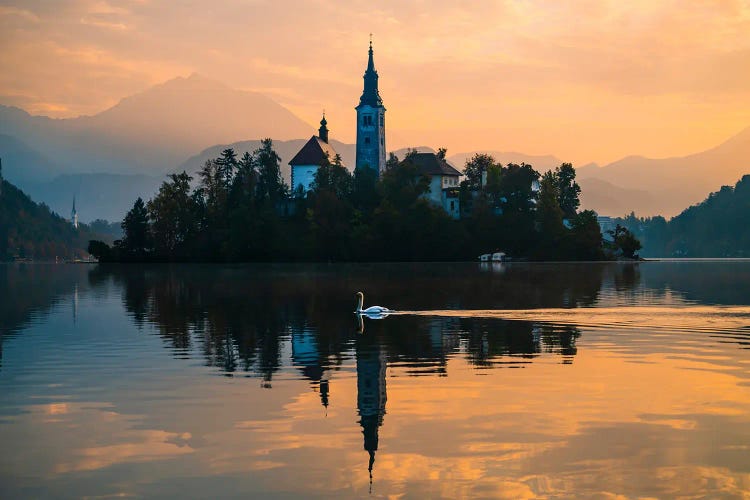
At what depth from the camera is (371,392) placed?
91.1 ft

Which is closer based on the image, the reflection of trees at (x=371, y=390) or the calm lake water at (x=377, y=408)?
the calm lake water at (x=377, y=408)

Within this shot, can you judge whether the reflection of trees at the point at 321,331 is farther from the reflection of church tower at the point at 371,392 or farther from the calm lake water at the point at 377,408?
the reflection of church tower at the point at 371,392

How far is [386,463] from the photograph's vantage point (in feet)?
63.9

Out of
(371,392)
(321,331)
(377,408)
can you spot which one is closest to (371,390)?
(371,392)

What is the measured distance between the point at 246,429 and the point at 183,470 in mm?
3721

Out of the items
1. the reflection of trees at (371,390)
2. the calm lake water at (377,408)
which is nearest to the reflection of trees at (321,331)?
the calm lake water at (377,408)

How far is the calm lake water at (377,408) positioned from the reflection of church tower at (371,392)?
0.09 metres

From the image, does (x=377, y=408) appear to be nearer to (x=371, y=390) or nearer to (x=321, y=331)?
(x=371, y=390)

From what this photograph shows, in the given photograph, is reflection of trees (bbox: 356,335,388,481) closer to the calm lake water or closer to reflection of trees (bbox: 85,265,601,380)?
the calm lake water

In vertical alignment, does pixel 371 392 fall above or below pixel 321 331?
below

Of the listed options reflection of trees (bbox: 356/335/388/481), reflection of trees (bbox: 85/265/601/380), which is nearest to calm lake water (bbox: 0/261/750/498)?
reflection of trees (bbox: 356/335/388/481)

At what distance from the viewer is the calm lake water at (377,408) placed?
18.5m

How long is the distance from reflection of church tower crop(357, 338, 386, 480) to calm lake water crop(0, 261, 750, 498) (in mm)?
94

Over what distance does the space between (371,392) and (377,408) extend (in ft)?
8.58
